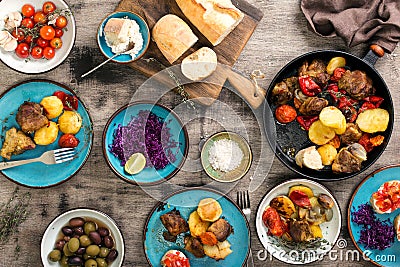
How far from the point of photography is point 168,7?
2707 millimetres

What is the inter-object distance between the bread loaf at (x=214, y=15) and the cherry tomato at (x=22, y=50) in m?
0.91

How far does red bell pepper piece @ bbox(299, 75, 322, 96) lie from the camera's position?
2.62 meters

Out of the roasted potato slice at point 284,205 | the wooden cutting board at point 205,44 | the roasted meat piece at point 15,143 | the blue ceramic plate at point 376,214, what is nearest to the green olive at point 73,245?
the roasted meat piece at point 15,143

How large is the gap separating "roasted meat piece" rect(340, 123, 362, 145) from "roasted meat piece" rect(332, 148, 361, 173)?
2.7 inches

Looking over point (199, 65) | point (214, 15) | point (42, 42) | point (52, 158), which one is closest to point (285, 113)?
point (199, 65)

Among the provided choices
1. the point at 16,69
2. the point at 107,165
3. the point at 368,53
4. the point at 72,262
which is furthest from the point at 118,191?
the point at 368,53

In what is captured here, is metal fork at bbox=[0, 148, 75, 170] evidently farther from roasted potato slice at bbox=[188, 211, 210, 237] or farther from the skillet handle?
the skillet handle

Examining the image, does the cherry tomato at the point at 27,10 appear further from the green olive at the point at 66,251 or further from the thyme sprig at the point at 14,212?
the green olive at the point at 66,251

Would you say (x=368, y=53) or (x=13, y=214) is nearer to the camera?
(x=368, y=53)

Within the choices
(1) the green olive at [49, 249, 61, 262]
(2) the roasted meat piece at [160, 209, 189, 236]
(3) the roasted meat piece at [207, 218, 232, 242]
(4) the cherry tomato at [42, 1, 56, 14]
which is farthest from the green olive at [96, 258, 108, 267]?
(4) the cherry tomato at [42, 1, 56, 14]

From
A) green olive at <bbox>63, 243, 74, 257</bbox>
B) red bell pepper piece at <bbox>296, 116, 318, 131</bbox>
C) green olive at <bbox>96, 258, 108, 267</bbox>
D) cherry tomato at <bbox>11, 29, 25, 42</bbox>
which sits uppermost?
cherry tomato at <bbox>11, 29, 25, 42</bbox>

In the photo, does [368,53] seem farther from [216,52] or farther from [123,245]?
[123,245]

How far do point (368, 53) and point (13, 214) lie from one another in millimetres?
2267

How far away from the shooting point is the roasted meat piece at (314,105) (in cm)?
258
